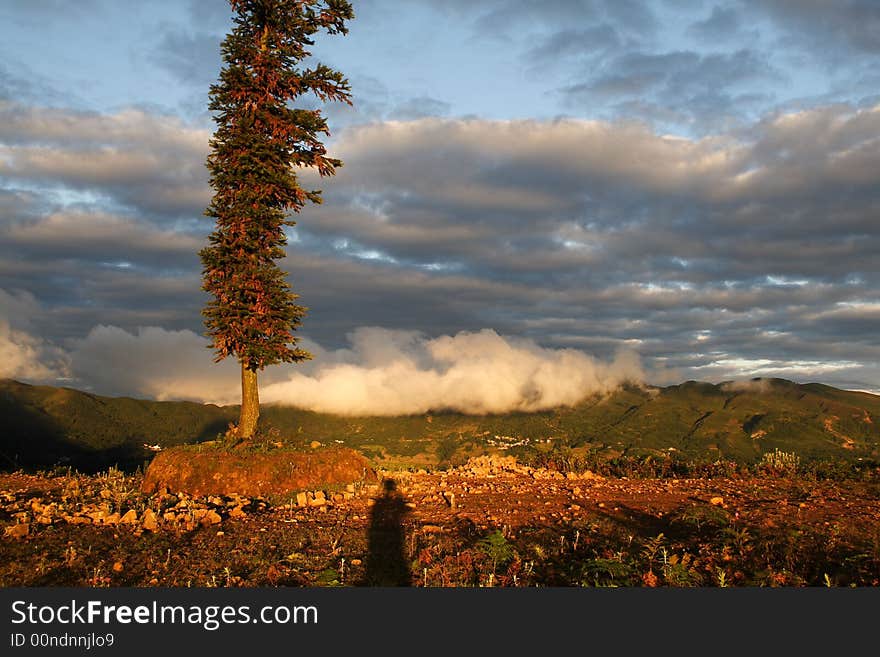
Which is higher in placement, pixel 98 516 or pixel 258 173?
pixel 258 173

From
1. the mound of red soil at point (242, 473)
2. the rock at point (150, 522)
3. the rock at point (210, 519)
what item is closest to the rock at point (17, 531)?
the rock at point (150, 522)

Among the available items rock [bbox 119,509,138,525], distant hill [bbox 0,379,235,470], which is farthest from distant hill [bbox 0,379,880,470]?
rock [bbox 119,509,138,525]

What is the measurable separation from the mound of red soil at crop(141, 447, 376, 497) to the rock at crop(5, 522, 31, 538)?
551 centimetres

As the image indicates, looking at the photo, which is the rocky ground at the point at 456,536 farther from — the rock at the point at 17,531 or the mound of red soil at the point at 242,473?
the mound of red soil at the point at 242,473

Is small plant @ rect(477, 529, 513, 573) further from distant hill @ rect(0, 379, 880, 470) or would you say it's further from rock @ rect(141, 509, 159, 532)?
distant hill @ rect(0, 379, 880, 470)

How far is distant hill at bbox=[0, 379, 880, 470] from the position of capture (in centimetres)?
7550

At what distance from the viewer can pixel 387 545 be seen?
10.3 metres

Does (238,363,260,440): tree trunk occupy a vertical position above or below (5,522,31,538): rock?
above

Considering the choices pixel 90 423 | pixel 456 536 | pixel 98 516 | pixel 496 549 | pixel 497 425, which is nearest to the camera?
pixel 496 549

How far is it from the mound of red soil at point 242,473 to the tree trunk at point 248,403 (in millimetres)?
1670

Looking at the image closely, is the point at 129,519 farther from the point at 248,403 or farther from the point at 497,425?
the point at 497,425

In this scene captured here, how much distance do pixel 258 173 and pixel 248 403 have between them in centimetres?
801

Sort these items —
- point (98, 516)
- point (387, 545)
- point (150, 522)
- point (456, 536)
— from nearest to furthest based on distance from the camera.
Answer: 1. point (387, 545)
2. point (456, 536)
3. point (150, 522)
4. point (98, 516)

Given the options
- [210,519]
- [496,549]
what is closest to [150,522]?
[210,519]
